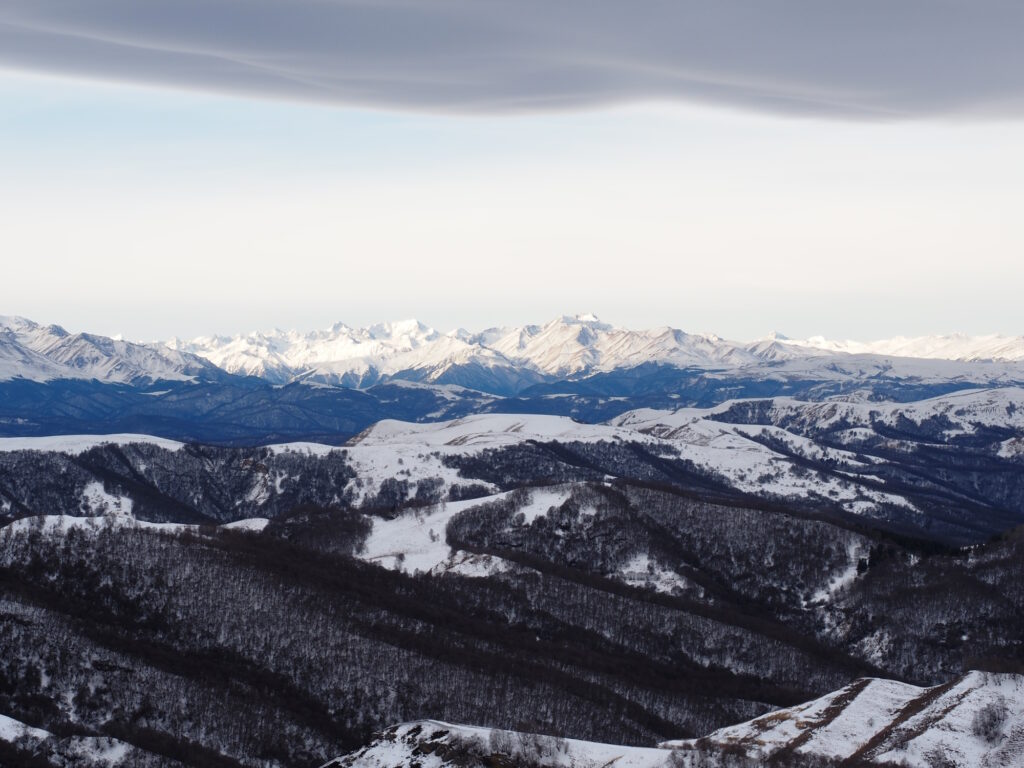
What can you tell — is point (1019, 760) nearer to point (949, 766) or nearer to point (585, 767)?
point (949, 766)

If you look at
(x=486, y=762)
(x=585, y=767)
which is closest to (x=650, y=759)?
(x=585, y=767)

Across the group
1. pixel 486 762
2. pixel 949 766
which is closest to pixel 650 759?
pixel 486 762

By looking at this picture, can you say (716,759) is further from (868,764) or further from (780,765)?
(868,764)

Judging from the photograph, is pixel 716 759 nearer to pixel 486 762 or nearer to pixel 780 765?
pixel 780 765

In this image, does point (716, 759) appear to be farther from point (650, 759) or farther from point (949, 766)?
point (949, 766)

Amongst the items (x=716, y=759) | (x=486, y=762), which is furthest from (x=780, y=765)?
(x=486, y=762)

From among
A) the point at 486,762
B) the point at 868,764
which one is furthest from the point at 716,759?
the point at 486,762
